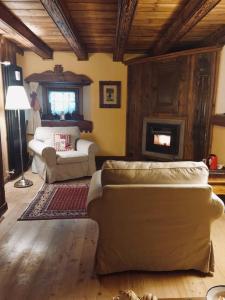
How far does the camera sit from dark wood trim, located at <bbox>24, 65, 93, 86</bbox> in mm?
5133

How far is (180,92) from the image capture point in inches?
170

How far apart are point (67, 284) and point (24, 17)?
116 inches

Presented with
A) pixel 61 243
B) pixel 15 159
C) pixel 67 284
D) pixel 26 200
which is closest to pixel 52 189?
pixel 26 200

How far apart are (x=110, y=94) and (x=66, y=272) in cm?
390

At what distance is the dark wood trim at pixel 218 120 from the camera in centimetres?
360

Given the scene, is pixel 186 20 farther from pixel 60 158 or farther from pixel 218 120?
pixel 60 158

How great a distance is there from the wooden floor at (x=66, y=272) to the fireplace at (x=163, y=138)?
1958mm

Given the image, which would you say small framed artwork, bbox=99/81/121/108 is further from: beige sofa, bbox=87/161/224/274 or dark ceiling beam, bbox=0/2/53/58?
beige sofa, bbox=87/161/224/274

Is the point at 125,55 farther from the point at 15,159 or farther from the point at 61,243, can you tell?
the point at 61,243

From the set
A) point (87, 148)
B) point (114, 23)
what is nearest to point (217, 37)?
point (114, 23)

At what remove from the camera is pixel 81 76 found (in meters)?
5.17

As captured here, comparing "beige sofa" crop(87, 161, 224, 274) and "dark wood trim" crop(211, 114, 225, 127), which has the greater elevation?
"dark wood trim" crop(211, 114, 225, 127)

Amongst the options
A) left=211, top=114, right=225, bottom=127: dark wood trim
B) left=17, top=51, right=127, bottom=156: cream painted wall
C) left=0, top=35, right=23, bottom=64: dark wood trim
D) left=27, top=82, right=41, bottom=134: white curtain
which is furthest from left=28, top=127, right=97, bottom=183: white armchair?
left=211, top=114, right=225, bottom=127: dark wood trim

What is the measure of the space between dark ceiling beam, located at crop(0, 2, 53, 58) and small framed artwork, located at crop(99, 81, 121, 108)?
1315mm
